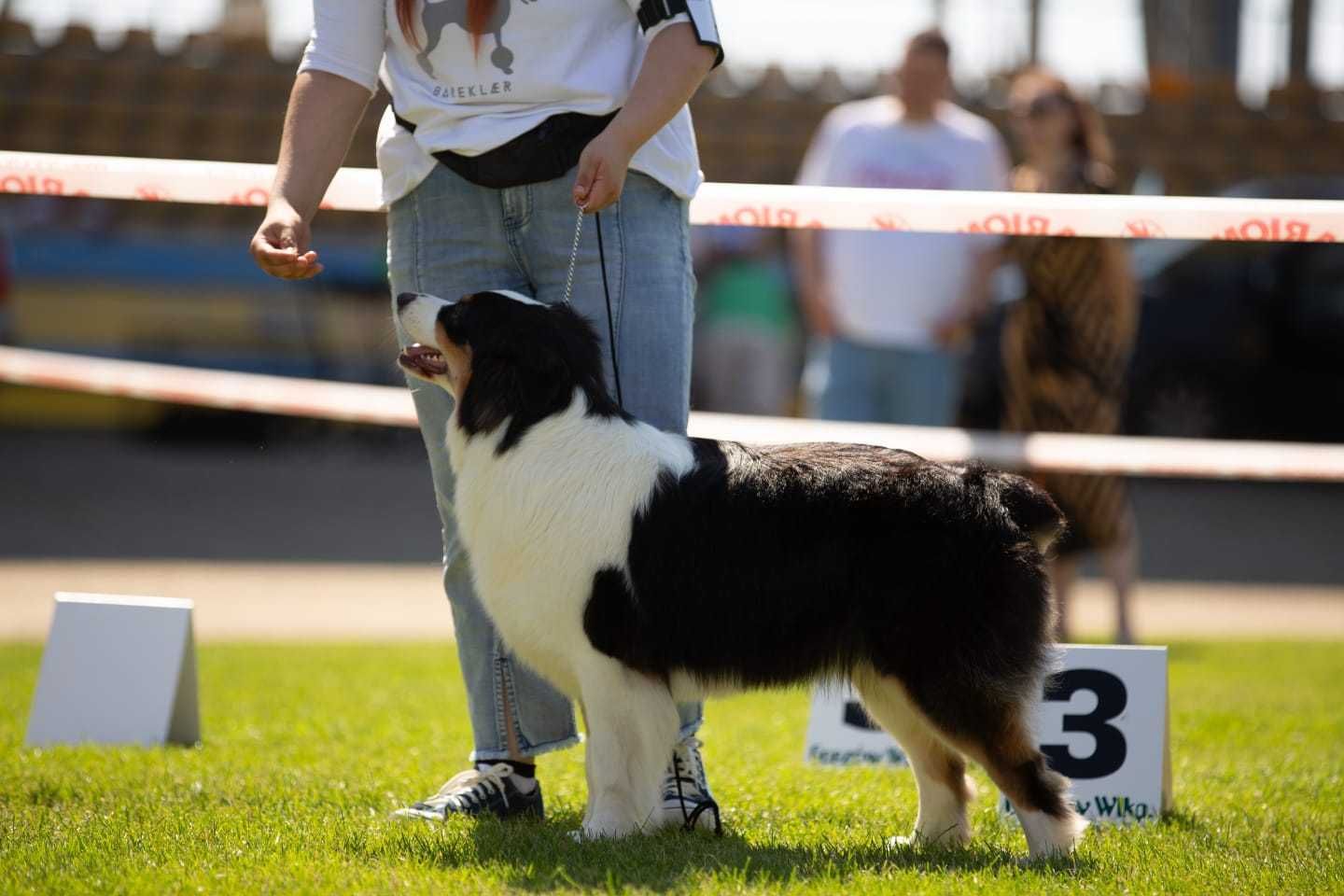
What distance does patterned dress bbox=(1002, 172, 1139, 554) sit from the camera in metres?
7.08

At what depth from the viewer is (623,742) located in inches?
142

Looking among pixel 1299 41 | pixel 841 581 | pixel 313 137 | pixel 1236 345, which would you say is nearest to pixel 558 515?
pixel 841 581

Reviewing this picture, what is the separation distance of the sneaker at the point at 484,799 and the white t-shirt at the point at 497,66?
1543 millimetres

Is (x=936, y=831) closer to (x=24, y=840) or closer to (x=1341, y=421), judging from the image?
(x=24, y=840)

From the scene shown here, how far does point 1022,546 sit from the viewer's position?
11.5 feet

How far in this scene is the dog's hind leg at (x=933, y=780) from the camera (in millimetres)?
3760

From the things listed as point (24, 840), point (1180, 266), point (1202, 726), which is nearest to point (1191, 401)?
point (1180, 266)

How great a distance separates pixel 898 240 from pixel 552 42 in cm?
338

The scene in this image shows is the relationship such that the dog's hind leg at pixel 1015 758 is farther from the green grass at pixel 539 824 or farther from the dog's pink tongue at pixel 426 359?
the dog's pink tongue at pixel 426 359

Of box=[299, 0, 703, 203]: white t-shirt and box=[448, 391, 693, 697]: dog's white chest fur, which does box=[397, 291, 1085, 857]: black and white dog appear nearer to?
box=[448, 391, 693, 697]: dog's white chest fur

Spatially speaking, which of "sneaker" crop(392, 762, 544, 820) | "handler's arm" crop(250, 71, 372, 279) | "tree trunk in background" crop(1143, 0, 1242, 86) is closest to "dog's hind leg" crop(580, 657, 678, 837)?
"sneaker" crop(392, 762, 544, 820)

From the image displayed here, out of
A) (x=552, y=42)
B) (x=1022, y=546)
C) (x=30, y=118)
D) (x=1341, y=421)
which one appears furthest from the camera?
(x=30, y=118)

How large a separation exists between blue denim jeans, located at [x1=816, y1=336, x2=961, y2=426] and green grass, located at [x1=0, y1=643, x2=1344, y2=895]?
4.86ft

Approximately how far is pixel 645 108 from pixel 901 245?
3.50 m
